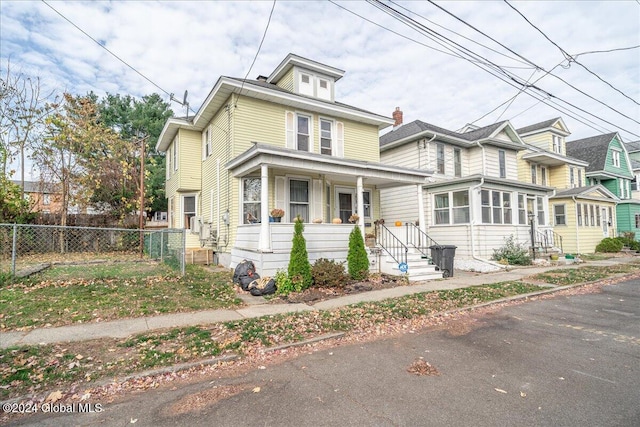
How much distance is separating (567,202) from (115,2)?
78.8ft

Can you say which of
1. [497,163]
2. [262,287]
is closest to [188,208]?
[262,287]

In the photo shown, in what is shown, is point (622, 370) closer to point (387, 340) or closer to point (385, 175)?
point (387, 340)

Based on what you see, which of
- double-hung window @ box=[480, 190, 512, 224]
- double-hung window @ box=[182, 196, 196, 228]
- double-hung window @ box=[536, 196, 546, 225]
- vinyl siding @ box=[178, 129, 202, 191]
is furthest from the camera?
double-hung window @ box=[536, 196, 546, 225]

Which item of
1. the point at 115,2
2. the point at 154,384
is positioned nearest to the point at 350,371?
the point at 154,384

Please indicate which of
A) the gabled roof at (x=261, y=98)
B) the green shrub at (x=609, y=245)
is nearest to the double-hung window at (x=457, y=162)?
the gabled roof at (x=261, y=98)

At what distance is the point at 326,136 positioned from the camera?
13.2 meters

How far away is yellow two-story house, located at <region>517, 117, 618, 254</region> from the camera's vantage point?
1923 centimetres

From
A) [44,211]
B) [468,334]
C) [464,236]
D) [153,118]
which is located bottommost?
[468,334]

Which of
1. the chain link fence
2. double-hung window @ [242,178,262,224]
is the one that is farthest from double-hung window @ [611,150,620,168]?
the chain link fence

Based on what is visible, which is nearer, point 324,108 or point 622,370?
point 622,370

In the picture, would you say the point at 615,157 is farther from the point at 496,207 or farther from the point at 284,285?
the point at 284,285

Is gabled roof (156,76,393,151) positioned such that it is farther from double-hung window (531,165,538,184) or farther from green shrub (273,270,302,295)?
double-hung window (531,165,538,184)

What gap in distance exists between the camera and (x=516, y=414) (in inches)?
112

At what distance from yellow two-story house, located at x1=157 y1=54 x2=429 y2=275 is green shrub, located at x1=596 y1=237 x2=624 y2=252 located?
1649 centimetres
